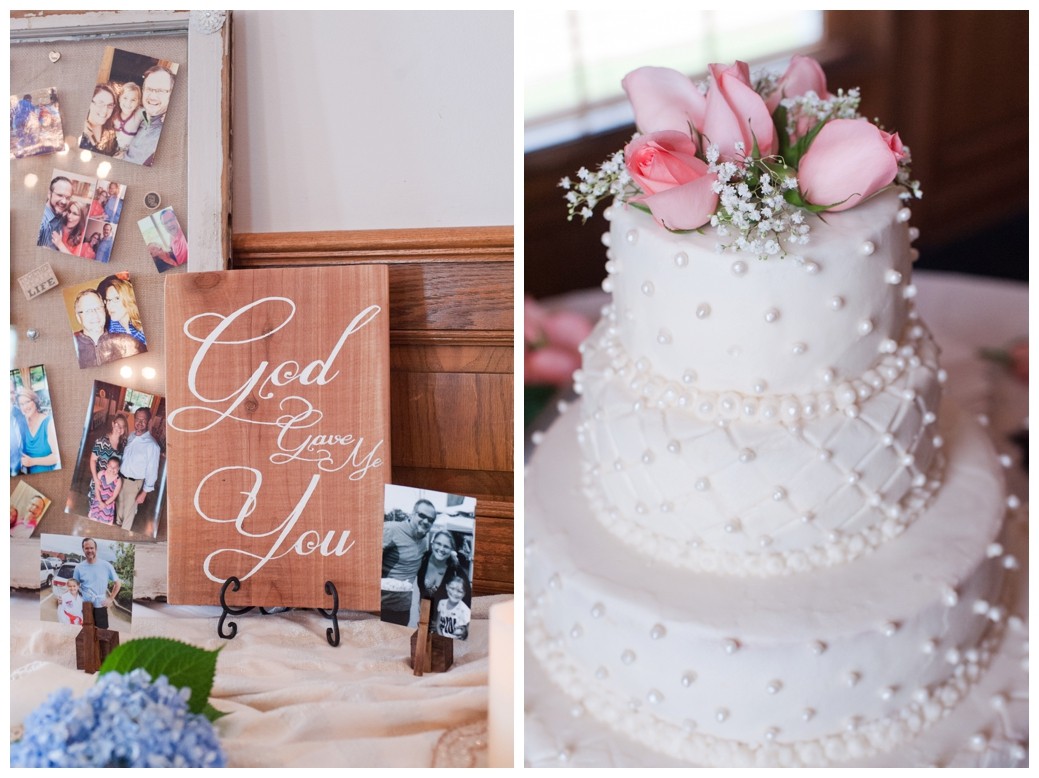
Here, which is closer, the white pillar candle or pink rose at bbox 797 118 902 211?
pink rose at bbox 797 118 902 211

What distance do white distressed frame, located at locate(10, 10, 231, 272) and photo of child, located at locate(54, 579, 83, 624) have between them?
0.56 m

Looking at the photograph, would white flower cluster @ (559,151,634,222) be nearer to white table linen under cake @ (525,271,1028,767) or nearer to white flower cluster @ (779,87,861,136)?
white flower cluster @ (779,87,861,136)

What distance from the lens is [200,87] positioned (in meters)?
1.32

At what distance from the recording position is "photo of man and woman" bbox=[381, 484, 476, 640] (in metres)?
1.33

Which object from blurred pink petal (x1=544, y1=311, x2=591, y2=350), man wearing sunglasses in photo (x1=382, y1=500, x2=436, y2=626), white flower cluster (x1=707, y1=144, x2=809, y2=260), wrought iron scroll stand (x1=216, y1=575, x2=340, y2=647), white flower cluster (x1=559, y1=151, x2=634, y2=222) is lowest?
wrought iron scroll stand (x1=216, y1=575, x2=340, y2=647)

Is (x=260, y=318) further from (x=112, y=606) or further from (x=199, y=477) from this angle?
(x=112, y=606)

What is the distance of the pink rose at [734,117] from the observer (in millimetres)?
1073

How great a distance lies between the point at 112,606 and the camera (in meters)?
1.39

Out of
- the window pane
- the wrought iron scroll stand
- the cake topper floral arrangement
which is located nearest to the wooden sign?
the wrought iron scroll stand

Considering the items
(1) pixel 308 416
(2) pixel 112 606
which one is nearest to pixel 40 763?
(2) pixel 112 606

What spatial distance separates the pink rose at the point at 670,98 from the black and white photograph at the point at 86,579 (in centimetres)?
105

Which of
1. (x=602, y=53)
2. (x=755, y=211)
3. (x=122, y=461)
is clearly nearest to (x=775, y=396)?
(x=755, y=211)

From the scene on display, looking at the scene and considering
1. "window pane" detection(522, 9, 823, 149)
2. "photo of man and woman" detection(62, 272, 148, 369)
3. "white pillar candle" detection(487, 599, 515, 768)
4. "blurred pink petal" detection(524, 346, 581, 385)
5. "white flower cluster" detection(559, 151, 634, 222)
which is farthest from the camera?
"window pane" detection(522, 9, 823, 149)

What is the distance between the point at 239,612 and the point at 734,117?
106cm
